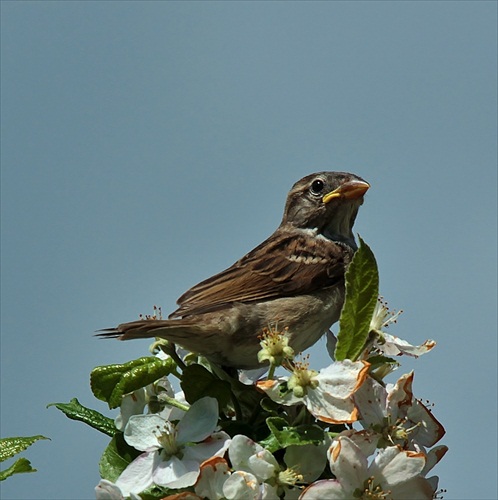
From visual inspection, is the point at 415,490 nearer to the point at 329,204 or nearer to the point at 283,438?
the point at 283,438

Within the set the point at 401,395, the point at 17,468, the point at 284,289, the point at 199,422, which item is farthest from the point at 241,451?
the point at 284,289

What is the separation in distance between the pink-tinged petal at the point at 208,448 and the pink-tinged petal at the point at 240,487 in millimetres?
170

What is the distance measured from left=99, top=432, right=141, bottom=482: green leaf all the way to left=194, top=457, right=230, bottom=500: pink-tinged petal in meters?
0.42

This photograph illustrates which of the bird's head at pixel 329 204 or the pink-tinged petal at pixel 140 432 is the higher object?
the bird's head at pixel 329 204

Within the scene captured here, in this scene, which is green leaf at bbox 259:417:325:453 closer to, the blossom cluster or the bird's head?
the blossom cluster

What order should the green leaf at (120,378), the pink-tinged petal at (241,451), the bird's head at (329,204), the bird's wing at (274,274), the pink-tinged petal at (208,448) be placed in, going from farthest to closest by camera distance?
the bird's head at (329,204)
the bird's wing at (274,274)
the green leaf at (120,378)
the pink-tinged petal at (208,448)
the pink-tinged petal at (241,451)

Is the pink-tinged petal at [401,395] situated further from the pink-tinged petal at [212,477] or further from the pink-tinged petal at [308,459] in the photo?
the pink-tinged petal at [212,477]

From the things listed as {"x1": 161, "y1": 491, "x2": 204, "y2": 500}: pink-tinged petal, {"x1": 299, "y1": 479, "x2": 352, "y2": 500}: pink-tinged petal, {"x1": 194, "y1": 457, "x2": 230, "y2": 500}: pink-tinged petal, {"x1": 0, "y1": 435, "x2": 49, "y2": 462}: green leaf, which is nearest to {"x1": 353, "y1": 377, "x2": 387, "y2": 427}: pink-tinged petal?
{"x1": 299, "y1": 479, "x2": 352, "y2": 500}: pink-tinged petal

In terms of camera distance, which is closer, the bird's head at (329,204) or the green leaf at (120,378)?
the green leaf at (120,378)

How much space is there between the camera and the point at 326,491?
96.3 inches

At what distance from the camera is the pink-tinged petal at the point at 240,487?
2.43m

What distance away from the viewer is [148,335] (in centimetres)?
337

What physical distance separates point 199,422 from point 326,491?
0.49m

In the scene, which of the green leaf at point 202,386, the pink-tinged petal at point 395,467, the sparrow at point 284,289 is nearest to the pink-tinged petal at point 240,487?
the pink-tinged petal at point 395,467
